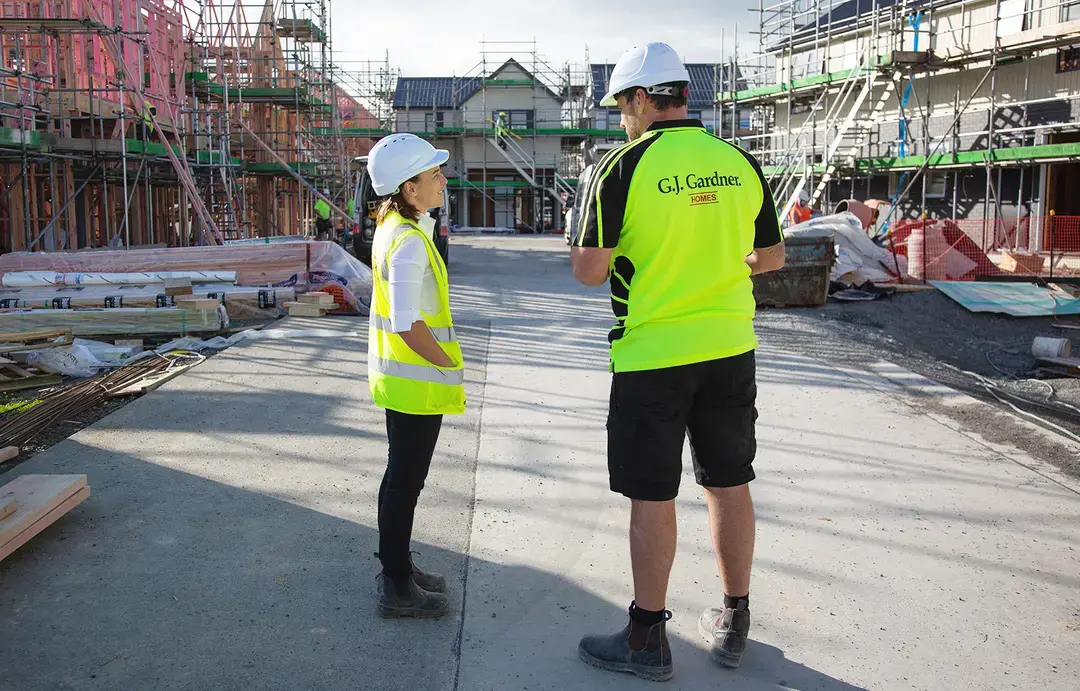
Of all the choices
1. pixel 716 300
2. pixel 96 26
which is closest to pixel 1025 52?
pixel 96 26

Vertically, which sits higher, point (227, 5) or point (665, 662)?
point (227, 5)

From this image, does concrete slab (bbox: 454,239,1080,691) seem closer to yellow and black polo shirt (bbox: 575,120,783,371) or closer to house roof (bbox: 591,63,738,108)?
yellow and black polo shirt (bbox: 575,120,783,371)

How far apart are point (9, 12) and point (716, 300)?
60.2ft

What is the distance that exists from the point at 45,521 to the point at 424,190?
2.24m

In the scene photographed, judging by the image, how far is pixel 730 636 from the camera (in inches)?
123

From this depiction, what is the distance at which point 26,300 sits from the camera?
36.1 feet

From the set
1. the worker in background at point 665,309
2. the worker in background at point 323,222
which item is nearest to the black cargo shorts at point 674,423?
the worker in background at point 665,309

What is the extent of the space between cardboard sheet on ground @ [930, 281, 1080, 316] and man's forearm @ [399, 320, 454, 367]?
436 inches

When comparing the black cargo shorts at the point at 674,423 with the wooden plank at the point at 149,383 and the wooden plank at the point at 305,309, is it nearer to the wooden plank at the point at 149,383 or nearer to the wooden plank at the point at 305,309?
the wooden plank at the point at 149,383

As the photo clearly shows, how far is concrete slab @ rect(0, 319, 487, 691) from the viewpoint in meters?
3.09

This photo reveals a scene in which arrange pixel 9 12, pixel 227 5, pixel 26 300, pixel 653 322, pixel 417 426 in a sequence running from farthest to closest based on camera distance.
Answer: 1. pixel 227 5
2. pixel 9 12
3. pixel 26 300
4. pixel 417 426
5. pixel 653 322

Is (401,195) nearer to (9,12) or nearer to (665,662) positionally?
(665,662)

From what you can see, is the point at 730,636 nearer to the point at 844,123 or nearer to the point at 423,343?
the point at 423,343

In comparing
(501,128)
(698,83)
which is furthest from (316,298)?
(698,83)
